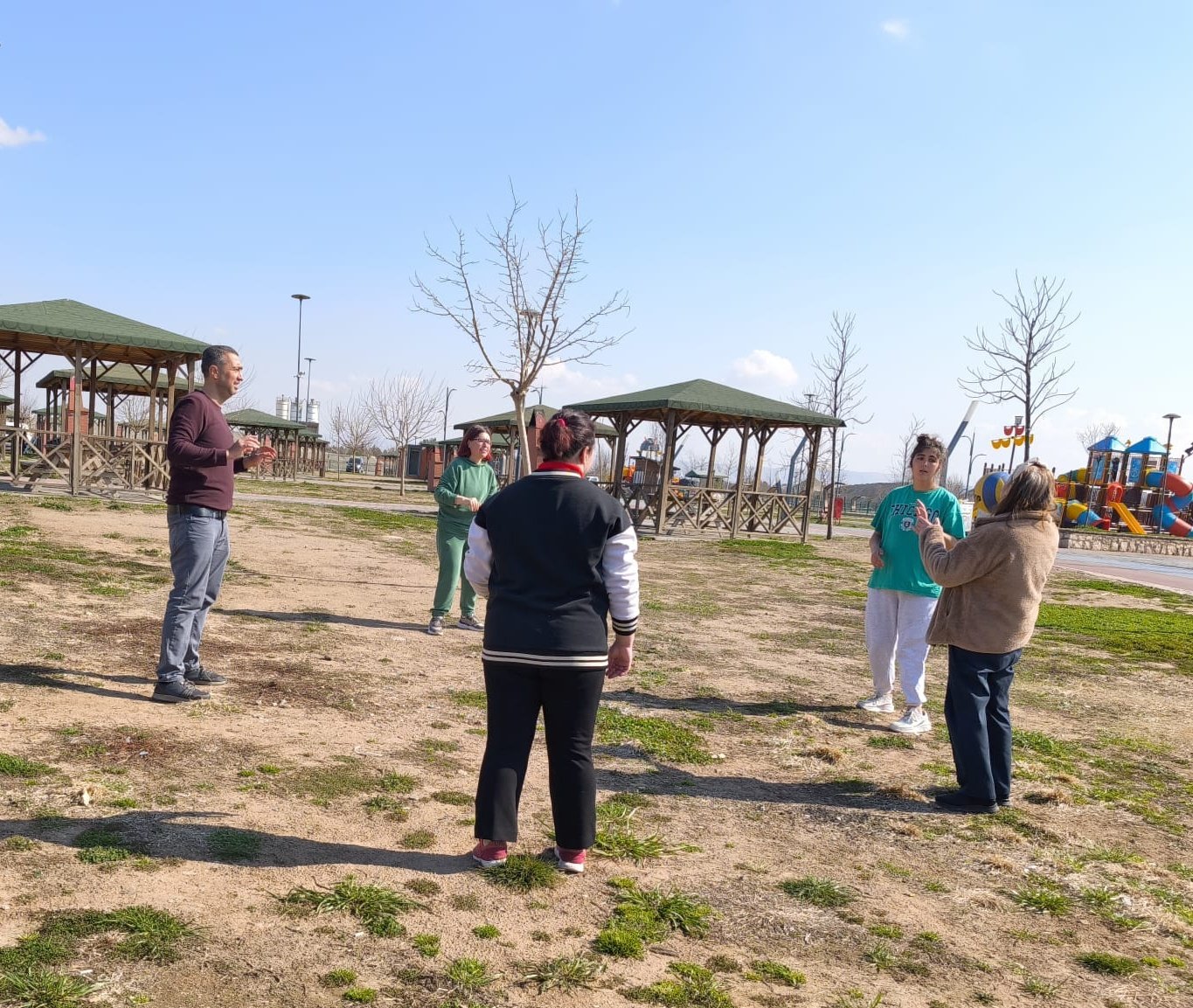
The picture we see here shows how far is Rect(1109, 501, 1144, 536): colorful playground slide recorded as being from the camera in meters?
32.9

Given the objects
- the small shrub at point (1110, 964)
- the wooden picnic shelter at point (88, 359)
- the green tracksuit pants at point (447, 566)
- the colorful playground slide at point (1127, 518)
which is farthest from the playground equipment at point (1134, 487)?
the small shrub at point (1110, 964)

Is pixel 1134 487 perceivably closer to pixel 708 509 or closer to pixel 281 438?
pixel 708 509

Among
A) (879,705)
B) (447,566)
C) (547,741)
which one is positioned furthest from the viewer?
(447,566)

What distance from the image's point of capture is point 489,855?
3.18 m

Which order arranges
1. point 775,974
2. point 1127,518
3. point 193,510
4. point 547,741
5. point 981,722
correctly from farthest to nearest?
point 1127,518 → point 193,510 → point 981,722 → point 547,741 → point 775,974

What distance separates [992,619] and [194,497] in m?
3.88

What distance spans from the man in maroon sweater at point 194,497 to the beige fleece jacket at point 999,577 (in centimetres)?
346

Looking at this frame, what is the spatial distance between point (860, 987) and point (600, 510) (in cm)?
159

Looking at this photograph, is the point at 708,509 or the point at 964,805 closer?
the point at 964,805

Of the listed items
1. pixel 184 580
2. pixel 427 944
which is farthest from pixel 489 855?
pixel 184 580

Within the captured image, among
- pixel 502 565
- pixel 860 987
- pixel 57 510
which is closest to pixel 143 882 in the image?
pixel 502 565

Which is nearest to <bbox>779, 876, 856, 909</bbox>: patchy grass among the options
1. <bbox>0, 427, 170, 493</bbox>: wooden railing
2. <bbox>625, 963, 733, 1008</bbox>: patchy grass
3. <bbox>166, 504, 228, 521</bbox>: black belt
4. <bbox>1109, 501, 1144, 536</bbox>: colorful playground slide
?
<bbox>625, 963, 733, 1008</bbox>: patchy grass

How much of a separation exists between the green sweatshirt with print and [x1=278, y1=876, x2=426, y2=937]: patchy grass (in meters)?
4.44

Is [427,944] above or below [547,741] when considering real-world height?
below
